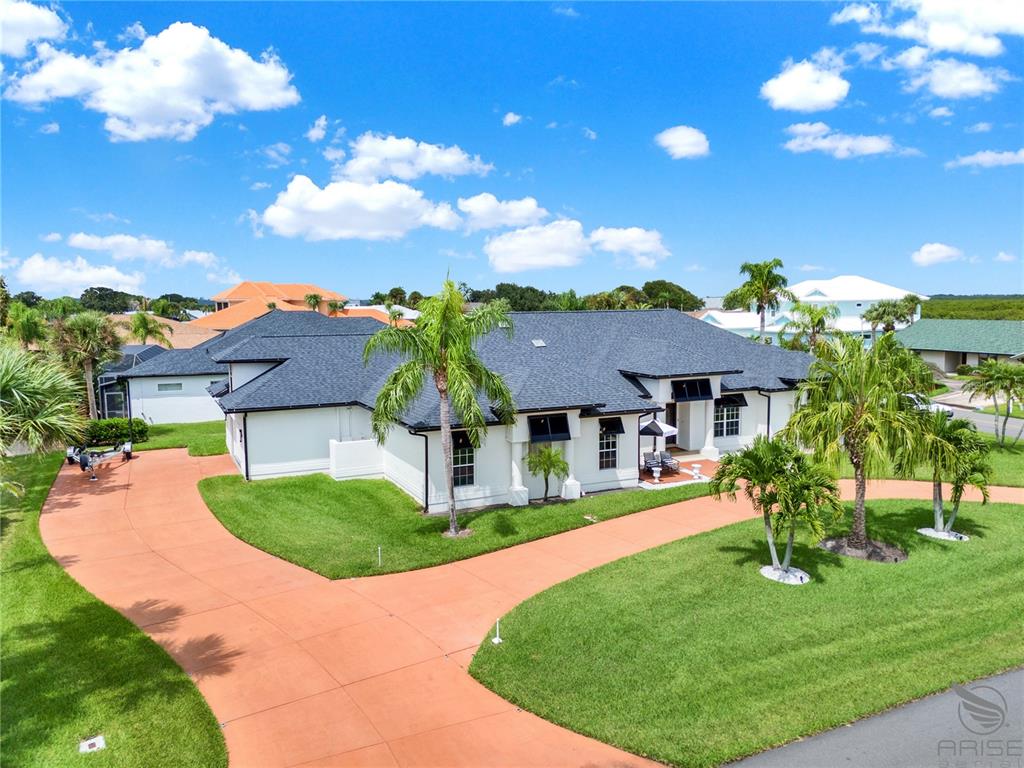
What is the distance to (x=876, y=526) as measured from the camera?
1984 cm

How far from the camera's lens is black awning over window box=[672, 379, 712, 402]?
2794 cm

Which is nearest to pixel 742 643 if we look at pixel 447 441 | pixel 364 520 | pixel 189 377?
pixel 447 441

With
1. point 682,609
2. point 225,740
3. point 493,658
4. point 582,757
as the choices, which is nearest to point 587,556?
point 682,609

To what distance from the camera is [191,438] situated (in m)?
34.9

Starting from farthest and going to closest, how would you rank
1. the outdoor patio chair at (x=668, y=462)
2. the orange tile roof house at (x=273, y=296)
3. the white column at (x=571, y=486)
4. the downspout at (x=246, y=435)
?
the orange tile roof house at (x=273, y=296), the outdoor patio chair at (x=668, y=462), the downspout at (x=246, y=435), the white column at (x=571, y=486)

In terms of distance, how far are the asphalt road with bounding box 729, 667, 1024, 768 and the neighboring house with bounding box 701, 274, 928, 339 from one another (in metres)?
81.5

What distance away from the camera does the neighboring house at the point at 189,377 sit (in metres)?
39.4

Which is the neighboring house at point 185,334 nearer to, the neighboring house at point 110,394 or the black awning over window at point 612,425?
the neighboring house at point 110,394

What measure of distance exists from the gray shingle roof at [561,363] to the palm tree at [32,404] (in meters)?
9.84

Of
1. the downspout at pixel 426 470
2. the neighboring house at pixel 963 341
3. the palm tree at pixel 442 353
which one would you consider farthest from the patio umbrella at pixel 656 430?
the neighboring house at pixel 963 341

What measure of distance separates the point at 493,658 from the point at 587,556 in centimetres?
617

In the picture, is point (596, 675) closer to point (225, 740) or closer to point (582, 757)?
point (582, 757)

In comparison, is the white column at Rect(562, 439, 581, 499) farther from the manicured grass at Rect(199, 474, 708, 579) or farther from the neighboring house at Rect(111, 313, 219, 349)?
the neighboring house at Rect(111, 313, 219, 349)

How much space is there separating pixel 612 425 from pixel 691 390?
5712mm
